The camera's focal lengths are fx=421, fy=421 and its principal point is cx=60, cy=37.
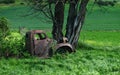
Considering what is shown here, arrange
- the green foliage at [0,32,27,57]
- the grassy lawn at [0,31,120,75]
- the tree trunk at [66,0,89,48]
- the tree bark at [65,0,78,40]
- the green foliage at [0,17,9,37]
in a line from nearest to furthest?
the grassy lawn at [0,31,120,75] → the green foliage at [0,32,27,57] → the green foliage at [0,17,9,37] → the tree trunk at [66,0,89,48] → the tree bark at [65,0,78,40]

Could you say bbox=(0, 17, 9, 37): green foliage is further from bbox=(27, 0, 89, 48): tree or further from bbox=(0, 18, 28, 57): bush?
bbox=(27, 0, 89, 48): tree

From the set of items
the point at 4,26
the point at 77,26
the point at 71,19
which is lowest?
the point at 77,26

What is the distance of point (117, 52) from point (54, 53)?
3.50 m

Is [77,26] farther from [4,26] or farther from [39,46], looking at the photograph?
[4,26]

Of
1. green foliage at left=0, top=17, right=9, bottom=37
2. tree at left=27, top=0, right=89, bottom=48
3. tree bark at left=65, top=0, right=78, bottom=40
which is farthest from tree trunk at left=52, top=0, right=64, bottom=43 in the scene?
green foliage at left=0, top=17, right=9, bottom=37

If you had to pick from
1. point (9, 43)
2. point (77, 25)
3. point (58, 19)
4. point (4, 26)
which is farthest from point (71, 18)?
point (9, 43)

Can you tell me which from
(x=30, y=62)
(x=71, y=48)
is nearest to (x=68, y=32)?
(x=71, y=48)

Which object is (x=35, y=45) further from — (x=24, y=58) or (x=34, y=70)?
(x=34, y=70)

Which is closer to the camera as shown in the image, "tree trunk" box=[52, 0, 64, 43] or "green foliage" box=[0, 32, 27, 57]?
"green foliage" box=[0, 32, 27, 57]

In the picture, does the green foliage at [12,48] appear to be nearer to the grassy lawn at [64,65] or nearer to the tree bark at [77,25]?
the grassy lawn at [64,65]

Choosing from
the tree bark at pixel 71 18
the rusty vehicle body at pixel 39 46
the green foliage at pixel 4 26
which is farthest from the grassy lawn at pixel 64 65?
the tree bark at pixel 71 18

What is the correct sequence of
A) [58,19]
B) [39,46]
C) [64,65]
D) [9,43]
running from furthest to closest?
[58,19] → [39,46] → [9,43] → [64,65]

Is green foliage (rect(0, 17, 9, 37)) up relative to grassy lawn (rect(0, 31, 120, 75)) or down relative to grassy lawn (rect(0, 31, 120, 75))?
up

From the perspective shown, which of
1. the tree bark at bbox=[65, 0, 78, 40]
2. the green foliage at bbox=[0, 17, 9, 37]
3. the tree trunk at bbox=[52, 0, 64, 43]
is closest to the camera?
the green foliage at bbox=[0, 17, 9, 37]
